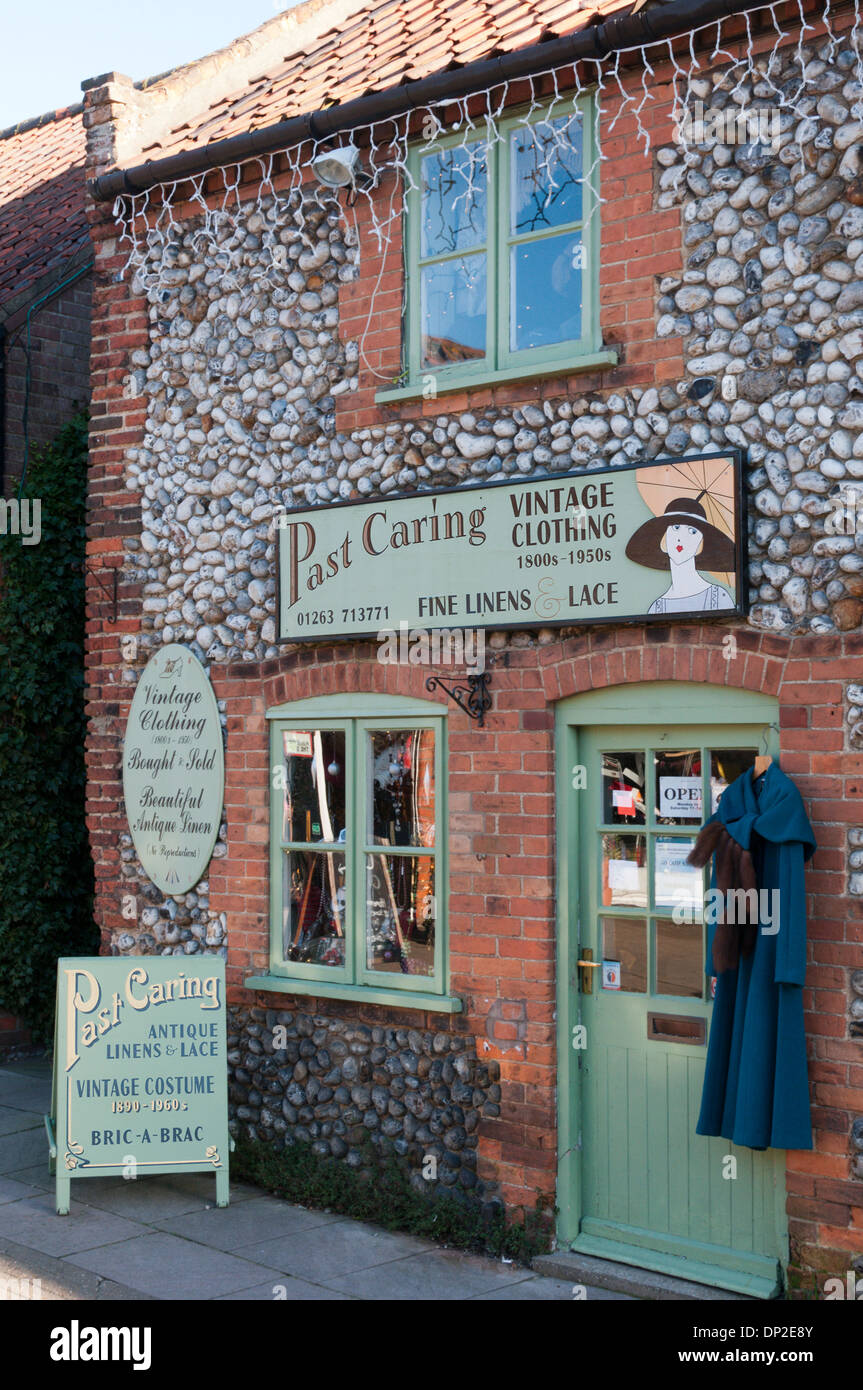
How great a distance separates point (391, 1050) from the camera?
6723 millimetres

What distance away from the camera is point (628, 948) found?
19.8 feet

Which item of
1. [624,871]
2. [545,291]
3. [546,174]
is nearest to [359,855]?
[624,871]

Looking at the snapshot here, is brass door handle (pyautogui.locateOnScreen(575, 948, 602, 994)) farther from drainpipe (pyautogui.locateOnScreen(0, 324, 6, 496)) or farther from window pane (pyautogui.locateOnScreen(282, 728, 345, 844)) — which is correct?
drainpipe (pyautogui.locateOnScreen(0, 324, 6, 496))

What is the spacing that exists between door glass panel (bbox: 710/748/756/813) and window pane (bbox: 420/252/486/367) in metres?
2.26

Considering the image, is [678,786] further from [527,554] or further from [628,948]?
[527,554]

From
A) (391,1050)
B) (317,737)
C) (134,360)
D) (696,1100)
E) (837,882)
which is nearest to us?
(837,882)

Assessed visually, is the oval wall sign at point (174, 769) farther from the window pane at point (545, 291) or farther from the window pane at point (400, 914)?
the window pane at point (545, 291)

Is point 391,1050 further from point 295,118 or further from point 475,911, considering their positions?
point 295,118

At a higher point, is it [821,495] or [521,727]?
[821,495]

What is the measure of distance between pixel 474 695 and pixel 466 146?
264 centimetres

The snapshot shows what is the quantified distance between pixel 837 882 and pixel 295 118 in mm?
4708

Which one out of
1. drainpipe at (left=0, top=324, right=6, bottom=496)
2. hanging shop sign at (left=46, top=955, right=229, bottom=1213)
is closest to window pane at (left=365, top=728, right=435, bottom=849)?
hanging shop sign at (left=46, top=955, right=229, bottom=1213)

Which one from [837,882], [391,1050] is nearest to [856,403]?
[837,882]
